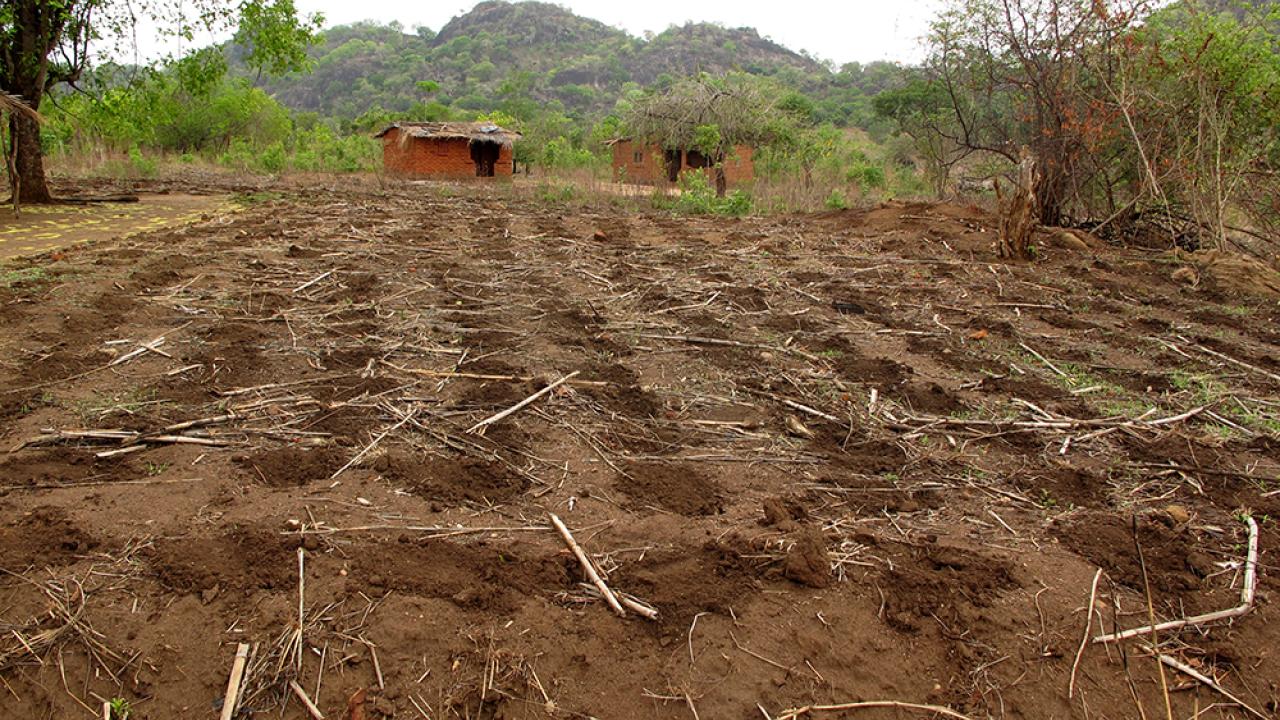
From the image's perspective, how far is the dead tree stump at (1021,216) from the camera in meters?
7.99

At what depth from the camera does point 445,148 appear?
21.2m

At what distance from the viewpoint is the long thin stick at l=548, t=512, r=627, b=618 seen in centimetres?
211

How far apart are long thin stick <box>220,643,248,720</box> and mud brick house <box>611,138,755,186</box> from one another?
18.1m

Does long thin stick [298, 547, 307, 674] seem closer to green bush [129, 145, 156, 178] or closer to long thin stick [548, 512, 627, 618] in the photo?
long thin stick [548, 512, 627, 618]

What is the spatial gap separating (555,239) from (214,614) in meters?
7.15

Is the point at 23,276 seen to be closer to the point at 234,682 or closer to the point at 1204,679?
the point at 234,682

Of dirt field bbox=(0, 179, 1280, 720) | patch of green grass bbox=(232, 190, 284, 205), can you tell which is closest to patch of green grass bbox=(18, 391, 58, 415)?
dirt field bbox=(0, 179, 1280, 720)

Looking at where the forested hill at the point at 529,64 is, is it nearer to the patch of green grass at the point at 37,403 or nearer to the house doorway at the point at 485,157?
the house doorway at the point at 485,157

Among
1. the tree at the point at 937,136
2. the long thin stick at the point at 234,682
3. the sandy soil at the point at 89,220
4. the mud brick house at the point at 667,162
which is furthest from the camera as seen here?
the mud brick house at the point at 667,162

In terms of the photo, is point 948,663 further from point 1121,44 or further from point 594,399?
point 1121,44

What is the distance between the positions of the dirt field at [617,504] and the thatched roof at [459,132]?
1629 centimetres

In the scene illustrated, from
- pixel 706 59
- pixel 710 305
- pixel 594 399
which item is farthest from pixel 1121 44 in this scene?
Answer: pixel 706 59

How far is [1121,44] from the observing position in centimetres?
882

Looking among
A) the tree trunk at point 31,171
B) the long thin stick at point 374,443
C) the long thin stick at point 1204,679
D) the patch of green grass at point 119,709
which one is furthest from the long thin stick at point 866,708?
the tree trunk at point 31,171
